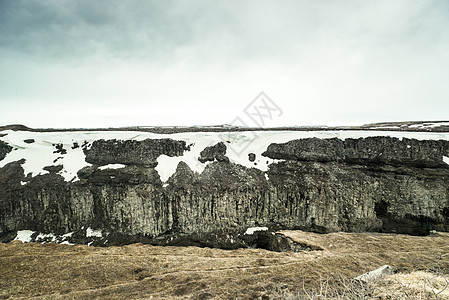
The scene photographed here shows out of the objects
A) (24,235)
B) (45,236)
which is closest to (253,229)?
(45,236)

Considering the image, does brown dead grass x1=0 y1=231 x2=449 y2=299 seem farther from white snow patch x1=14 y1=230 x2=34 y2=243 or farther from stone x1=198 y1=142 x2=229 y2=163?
stone x1=198 y1=142 x2=229 y2=163

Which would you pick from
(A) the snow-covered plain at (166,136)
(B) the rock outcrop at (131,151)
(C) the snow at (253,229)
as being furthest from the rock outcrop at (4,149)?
(C) the snow at (253,229)

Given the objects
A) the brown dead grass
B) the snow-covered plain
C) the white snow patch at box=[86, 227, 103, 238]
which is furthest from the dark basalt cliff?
the brown dead grass

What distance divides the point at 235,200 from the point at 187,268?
8792 millimetres

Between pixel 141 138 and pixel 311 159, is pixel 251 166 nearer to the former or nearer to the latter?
pixel 311 159

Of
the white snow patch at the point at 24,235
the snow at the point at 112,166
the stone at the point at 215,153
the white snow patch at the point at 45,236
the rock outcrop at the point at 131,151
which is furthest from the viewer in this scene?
the stone at the point at 215,153

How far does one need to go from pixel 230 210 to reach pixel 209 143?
8.42 metres

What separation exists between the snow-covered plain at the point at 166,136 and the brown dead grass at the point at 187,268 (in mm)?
9030

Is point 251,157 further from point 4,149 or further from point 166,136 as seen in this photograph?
point 4,149

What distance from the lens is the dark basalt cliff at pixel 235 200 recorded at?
17.5m

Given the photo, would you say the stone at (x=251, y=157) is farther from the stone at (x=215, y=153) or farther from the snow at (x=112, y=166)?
the snow at (x=112, y=166)

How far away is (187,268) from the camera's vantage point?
1059cm

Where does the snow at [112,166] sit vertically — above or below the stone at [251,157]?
below

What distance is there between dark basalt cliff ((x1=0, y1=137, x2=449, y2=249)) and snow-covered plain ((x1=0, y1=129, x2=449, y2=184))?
4.11ft
